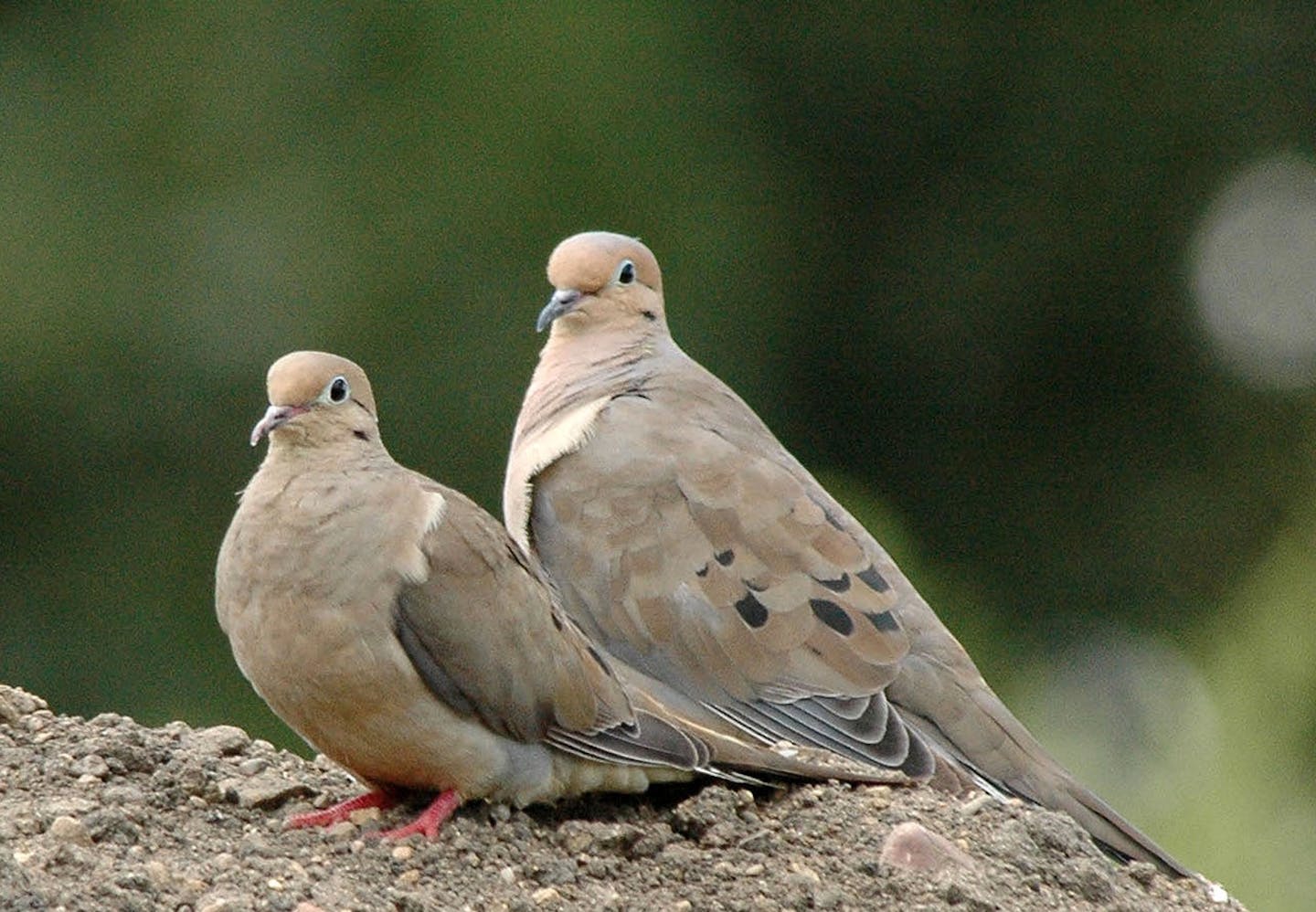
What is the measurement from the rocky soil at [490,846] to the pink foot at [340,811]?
36mm

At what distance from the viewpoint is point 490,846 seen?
521cm

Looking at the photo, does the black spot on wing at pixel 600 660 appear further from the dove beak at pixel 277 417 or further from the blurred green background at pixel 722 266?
the blurred green background at pixel 722 266

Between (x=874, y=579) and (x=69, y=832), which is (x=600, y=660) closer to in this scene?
(x=69, y=832)

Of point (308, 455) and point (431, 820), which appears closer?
point (431, 820)

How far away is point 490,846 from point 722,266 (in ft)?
45.6

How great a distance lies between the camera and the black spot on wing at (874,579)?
22.3ft

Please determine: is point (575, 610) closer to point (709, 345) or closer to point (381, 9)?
point (709, 345)

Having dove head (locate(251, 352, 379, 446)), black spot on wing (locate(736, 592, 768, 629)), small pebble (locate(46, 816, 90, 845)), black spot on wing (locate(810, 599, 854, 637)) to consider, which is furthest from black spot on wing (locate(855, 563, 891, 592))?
small pebble (locate(46, 816, 90, 845))

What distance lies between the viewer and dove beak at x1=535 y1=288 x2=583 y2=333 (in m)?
7.25

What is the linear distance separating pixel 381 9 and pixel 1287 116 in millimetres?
6090

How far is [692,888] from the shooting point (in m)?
5.12

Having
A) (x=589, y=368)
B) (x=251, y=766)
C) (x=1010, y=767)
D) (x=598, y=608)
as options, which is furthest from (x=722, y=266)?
(x=251, y=766)

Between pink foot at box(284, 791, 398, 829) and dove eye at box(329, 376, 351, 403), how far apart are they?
0.73m

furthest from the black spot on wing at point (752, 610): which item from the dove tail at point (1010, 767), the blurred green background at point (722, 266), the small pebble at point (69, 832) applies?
the blurred green background at point (722, 266)
